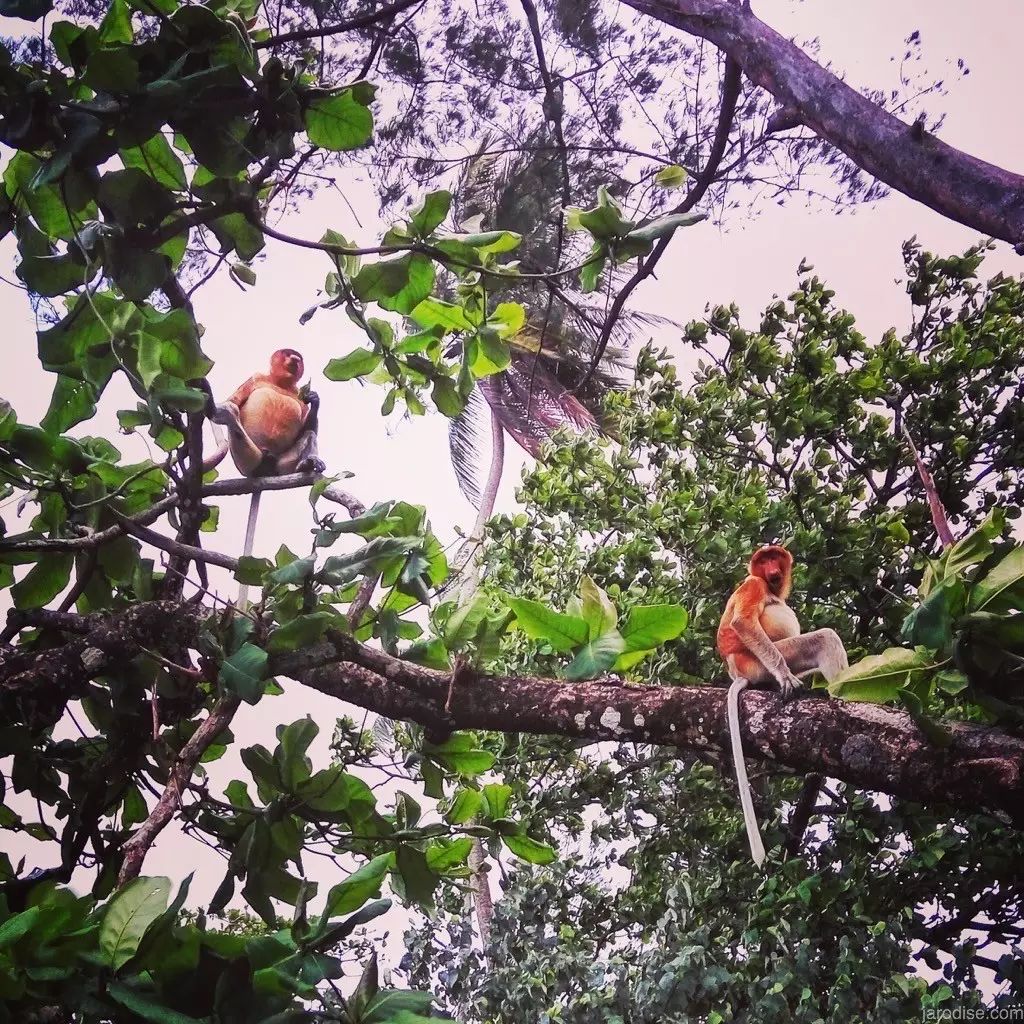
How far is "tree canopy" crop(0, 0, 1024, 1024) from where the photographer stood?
34.4 inches

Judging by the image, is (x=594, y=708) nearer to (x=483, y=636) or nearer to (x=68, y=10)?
(x=483, y=636)

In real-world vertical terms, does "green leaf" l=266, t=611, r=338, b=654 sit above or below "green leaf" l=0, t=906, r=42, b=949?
above

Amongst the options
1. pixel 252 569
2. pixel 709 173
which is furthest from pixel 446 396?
pixel 709 173

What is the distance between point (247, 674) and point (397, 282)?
478 mm

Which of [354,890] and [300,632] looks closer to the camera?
[354,890]

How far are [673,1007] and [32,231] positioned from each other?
5.22 feet

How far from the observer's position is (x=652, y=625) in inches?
39.4

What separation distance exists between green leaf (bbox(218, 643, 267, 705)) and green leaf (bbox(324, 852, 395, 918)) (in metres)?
0.27

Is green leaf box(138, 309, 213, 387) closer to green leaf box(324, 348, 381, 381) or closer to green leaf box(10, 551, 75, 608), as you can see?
green leaf box(324, 348, 381, 381)

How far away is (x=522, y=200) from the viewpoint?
258 cm

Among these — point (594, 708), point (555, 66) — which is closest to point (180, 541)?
point (594, 708)

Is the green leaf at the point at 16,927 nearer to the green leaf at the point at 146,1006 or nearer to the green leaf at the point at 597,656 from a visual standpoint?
the green leaf at the point at 146,1006

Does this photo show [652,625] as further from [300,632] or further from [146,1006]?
[146,1006]

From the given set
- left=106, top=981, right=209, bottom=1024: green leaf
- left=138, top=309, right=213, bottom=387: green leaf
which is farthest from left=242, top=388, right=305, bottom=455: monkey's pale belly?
left=106, top=981, right=209, bottom=1024: green leaf
